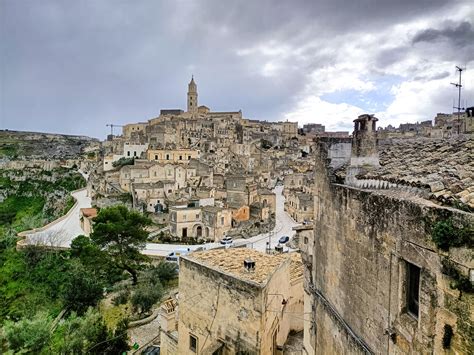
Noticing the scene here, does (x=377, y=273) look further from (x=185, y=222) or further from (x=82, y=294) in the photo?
(x=185, y=222)

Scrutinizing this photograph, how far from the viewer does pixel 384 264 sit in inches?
198

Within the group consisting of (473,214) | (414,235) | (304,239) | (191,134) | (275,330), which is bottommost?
(275,330)

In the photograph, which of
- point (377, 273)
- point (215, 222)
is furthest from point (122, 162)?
point (377, 273)

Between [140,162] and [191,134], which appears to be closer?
[140,162]

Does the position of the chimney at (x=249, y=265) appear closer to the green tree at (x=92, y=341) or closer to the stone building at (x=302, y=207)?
the green tree at (x=92, y=341)

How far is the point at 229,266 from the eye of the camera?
35.3 ft

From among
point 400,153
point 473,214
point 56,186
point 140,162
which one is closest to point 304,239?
point 400,153

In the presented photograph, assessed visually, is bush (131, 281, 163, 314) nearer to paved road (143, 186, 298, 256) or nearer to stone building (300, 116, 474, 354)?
paved road (143, 186, 298, 256)

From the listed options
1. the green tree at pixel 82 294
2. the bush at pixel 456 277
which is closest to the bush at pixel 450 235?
the bush at pixel 456 277

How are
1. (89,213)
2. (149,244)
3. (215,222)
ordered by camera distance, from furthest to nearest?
1. (89,213)
2. (215,222)
3. (149,244)

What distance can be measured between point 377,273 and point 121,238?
2633 cm

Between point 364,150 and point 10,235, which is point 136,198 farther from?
point 364,150

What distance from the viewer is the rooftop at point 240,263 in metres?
9.89

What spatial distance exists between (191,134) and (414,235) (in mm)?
75166
